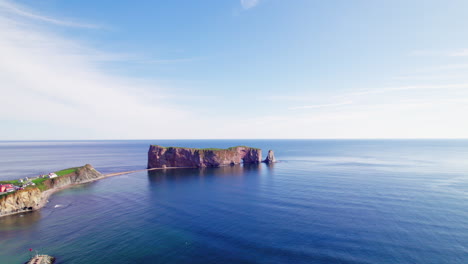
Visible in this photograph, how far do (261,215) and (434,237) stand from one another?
30.9 metres

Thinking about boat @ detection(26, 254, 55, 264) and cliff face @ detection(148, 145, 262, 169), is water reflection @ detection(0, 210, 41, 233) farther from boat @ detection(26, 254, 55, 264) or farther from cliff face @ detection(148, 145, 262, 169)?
cliff face @ detection(148, 145, 262, 169)

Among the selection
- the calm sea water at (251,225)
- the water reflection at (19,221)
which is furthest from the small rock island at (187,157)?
the water reflection at (19,221)

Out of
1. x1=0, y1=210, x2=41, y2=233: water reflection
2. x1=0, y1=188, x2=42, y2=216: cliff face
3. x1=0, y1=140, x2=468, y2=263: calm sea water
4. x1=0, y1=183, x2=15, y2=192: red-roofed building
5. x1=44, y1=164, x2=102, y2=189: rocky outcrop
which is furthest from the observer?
x1=44, y1=164, x2=102, y2=189: rocky outcrop

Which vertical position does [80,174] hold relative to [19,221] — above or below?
above

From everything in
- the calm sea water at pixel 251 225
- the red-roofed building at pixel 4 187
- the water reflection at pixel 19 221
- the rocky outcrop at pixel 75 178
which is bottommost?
the water reflection at pixel 19 221

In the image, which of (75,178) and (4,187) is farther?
(75,178)

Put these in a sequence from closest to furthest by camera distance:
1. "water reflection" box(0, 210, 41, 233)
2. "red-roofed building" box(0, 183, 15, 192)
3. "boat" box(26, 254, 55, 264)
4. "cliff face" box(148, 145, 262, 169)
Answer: "boat" box(26, 254, 55, 264)
"water reflection" box(0, 210, 41, 233)
"red-roofed building" box(0, 183, 15, 192)
"cliff face" box(148, 145, 262, 169)

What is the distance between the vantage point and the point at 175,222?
151 ft

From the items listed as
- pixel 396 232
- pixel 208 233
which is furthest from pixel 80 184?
pixel 396 232

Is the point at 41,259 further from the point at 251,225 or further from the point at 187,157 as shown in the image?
the point at 187,157

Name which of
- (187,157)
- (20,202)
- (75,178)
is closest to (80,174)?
(75,178)

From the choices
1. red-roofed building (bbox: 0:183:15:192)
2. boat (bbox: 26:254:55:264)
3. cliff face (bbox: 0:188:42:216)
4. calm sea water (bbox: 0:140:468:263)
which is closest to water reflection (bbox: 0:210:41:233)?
calm sea water (bbox: 0:140:468:263)

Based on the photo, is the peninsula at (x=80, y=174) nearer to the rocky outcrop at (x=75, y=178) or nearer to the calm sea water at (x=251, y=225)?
the rocky outcrop at (x=75, y=178)

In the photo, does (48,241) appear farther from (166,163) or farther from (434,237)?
(166,163)
